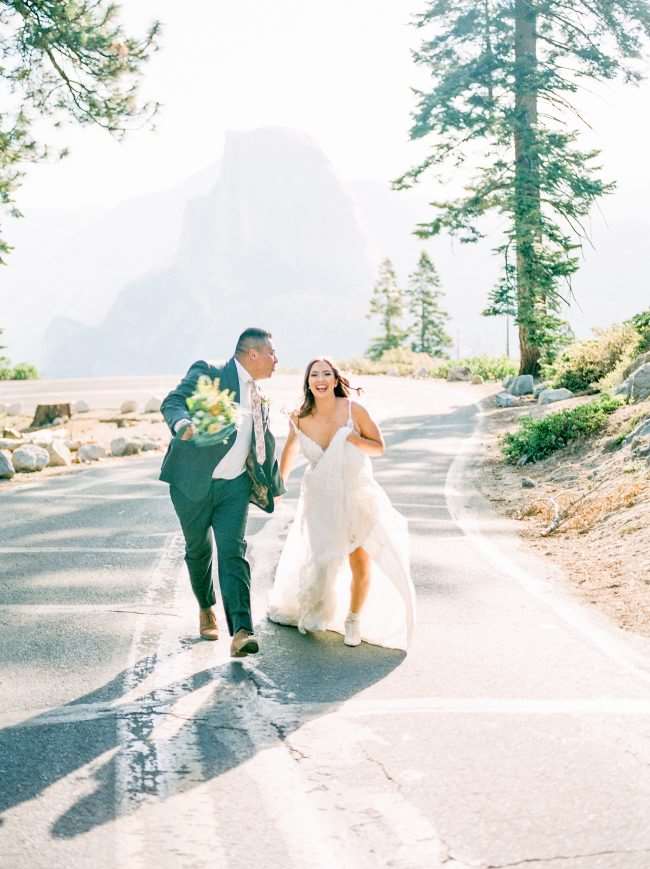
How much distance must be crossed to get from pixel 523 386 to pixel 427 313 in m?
51.9

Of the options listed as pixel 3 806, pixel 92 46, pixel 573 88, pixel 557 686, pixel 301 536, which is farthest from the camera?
pixel 573 88

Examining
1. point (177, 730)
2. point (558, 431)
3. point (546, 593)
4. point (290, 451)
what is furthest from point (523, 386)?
point (177, 730)

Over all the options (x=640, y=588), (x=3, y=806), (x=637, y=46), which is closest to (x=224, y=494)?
(x=3, y=806)

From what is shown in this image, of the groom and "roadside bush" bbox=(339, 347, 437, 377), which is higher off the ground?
"roadside bush" bbox=(339, 347, 437, 377)

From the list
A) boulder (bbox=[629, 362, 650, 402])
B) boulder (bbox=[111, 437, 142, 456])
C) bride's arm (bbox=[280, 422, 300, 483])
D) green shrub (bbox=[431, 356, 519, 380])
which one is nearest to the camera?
bride's arm (bbox=[280, 422, 300, 483])

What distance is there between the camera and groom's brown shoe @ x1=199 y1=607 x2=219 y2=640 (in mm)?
6480

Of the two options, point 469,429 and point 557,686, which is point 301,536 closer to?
point 557,686

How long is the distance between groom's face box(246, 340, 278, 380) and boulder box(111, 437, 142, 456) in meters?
13.6

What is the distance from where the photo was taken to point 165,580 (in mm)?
8211

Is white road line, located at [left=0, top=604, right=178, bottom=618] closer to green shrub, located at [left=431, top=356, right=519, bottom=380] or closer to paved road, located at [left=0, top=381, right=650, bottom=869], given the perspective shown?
paved road, located at [left=0, top=381, right=650, bottom=869]

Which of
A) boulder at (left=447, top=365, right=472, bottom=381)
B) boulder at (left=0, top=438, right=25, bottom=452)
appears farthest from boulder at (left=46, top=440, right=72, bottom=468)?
boulder at (left=447, top=365, right=472, bottom=381)

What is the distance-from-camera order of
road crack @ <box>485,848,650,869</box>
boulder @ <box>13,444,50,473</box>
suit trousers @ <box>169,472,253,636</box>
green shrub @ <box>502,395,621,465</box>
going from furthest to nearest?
boulder @ <box>13,444,50,473</box> → green shrub @ <box>502,395,621,465</box> → suit trousers @ <box>169,472,253,636</box> → road crack @ <box>485,848,650,869</box>

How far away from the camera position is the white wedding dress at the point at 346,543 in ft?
21.0

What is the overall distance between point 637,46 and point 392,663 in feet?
97.5
